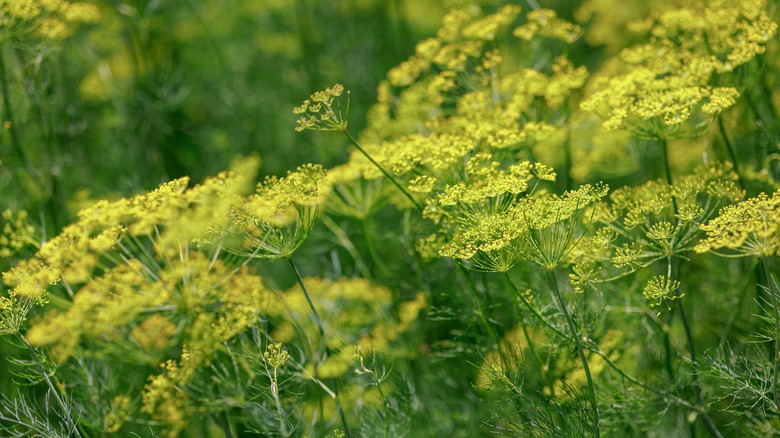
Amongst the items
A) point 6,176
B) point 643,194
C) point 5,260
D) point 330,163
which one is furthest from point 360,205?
point 6,176

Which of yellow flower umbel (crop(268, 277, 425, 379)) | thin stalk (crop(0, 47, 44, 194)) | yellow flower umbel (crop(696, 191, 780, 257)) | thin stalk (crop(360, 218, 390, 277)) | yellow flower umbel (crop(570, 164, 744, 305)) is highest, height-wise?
thin stalk (crop(0, 47, 44, 194))

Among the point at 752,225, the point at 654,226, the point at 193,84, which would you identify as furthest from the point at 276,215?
the point at 193,84

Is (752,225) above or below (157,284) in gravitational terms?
above

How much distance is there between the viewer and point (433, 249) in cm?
311

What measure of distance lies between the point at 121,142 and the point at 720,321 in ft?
14.7

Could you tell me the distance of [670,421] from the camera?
3564mm

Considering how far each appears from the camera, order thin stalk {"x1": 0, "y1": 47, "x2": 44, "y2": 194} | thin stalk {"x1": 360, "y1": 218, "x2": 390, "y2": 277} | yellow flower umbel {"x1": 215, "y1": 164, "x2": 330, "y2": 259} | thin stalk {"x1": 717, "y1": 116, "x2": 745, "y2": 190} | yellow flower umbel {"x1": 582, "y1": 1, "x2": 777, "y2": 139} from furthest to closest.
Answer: thin stalk {"x1": 0, "y1": 47, "x2": 44, "y2": 194}, thin stalk {"x1": 360, "y1": 218, "x2": 390, "y2": 277}, thin stalk {"x1": 717, "y1": 116, "x2": 745, "y2": 190}, yellow flower umbel {"x1": 582, "y1": 1, "x2": 777, "y2": 139}, yellow flower umbel {"x1": 215, "y1": 164, "x2": 330, "y2": 259}

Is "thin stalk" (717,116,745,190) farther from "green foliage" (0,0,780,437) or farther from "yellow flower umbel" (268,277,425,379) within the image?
"yellow flower umbel" (268,277,425,379)

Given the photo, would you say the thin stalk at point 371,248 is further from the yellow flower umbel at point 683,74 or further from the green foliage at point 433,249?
the yellow flower umbel at point 683,74

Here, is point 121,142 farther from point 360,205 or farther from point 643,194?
point 643,194

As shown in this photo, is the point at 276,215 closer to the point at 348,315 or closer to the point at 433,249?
the point at 433,249

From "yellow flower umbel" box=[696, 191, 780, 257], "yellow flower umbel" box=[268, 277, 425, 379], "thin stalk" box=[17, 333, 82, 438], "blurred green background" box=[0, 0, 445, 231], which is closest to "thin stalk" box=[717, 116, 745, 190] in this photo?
"yellow flower umbel" box=[696, 191, 780, 257]

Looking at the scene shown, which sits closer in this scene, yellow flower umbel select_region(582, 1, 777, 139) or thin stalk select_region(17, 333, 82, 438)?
thin stalk select_region(17, 333, 82, 438)

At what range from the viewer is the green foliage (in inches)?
106
